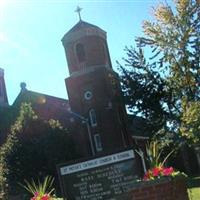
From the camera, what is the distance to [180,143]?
36094 millimetres

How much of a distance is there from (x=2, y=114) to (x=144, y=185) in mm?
40941

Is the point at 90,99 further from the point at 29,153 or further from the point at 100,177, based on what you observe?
the point at 100,177

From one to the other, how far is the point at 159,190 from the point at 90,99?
38691 mm

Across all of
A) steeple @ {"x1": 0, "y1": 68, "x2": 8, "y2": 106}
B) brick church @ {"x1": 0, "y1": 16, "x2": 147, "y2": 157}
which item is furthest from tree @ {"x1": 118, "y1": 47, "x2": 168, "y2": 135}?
steeple @ {"x1": 0, "y1": 68, "x2": 8, "y2": 106}

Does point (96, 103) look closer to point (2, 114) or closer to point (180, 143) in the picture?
point (2, 114)

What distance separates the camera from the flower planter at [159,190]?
8.84 m

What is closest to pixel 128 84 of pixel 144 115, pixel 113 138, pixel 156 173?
pixel 144 115

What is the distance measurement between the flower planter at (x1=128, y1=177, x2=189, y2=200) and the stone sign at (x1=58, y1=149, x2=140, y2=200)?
350 centimetres

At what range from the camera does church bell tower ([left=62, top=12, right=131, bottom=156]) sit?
46.2m

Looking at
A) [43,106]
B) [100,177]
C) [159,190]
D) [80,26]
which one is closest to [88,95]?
[43,106]

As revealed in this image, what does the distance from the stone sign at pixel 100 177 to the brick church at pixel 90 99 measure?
103 ft

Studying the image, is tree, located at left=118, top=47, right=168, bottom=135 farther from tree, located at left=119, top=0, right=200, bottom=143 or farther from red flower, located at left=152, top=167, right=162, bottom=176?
red flower, located at left=152, top=167, right=162, bottom=176

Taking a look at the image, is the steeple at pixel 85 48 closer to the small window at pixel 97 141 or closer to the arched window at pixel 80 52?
the arched window at pixel 80 52

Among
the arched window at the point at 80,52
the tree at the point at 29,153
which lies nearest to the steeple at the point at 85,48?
the arched window at the point at 80,52
